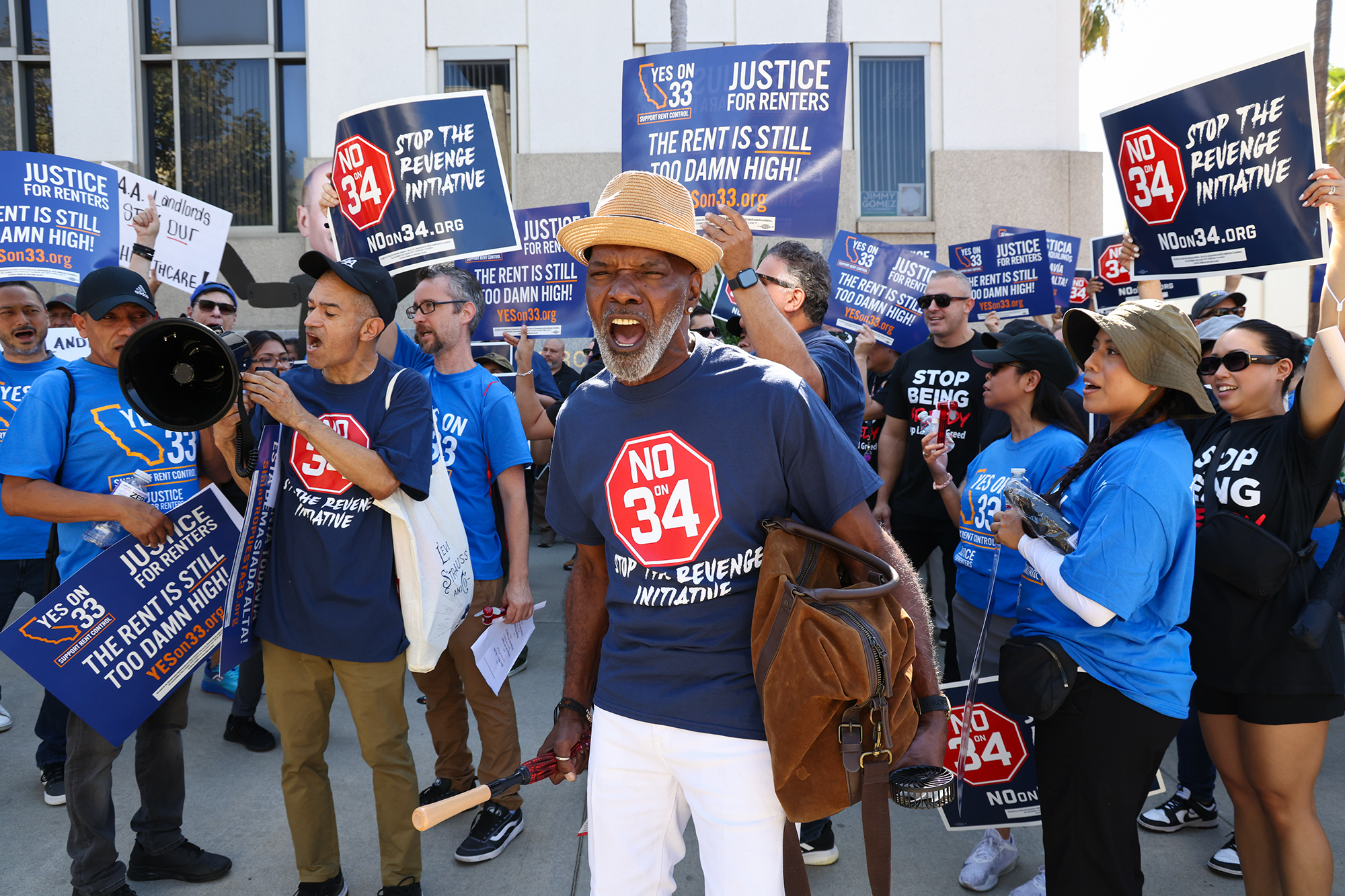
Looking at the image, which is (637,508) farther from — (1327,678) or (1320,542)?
(1320,542)

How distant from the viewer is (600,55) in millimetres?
12852

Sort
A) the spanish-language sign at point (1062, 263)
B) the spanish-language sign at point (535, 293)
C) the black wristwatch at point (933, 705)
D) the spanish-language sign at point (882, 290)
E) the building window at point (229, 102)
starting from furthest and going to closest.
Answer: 1. the building window at point (229, 102)
2. the spanish-language sign at point (1062, 263)
3. the spanish-language sign at point (882, 290)
4. the spanish-language sign at point (535, 293)
5. the black wristwatch at point (933, 705)

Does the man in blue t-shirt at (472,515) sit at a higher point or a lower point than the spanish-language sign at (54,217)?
lower

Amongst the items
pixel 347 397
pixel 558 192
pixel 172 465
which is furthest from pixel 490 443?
pixel 558 192

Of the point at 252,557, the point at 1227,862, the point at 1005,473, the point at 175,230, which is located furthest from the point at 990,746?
the point at 175,230

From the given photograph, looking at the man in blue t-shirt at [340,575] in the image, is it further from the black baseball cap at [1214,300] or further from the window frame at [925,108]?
the window frame at [925,108]

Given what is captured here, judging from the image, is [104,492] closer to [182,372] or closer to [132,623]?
[132,623]

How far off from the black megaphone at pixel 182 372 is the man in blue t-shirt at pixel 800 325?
1.54m

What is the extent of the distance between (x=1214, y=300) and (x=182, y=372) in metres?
5.90

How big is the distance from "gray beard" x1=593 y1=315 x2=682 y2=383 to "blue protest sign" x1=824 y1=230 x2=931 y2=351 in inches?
197

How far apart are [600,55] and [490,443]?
10401 mm

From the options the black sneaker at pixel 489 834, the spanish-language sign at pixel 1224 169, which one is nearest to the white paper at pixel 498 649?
the black sneaker at pixel 489 834

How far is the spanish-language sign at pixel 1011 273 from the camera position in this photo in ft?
24.8

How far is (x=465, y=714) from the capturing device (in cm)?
413
